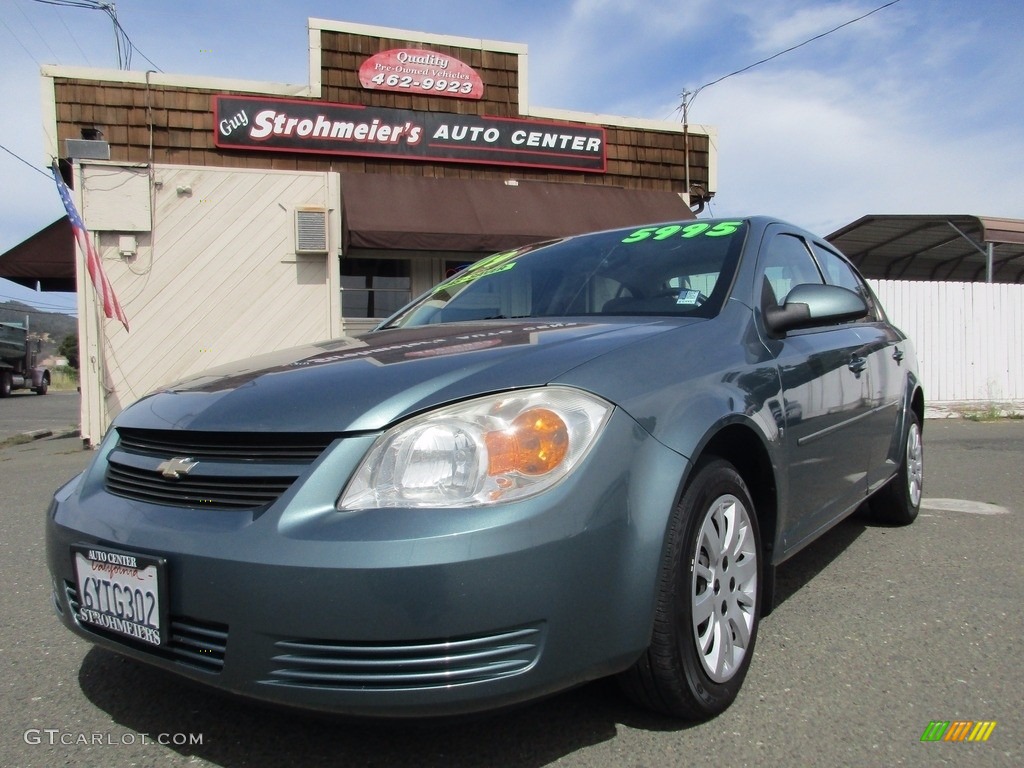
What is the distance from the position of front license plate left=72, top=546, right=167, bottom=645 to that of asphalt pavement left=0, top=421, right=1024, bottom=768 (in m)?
0.17

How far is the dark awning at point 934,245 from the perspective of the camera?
12133 millimetres

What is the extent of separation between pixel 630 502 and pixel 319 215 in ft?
29.2

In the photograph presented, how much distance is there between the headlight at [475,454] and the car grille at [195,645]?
41 cm

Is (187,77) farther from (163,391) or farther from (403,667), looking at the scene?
(403,667)

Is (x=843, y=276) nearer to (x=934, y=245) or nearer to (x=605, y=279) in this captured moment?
(x=605, y=279)

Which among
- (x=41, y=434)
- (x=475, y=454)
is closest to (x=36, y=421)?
(x=41, y=434)

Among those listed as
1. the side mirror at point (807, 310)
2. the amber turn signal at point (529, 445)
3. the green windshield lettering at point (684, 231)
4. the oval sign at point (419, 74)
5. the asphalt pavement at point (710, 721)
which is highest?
the oval sign at point (419, 74)

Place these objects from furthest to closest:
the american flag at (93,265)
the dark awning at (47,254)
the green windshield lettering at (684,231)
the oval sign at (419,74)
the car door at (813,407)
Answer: the oval sign at (419,74)
the dark awning at (47,254)
the american flag at (93,265)
the green windshield lettering at (684,231)
the car door at (813,407)

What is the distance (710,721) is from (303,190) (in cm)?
914

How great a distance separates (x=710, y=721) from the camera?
216cm

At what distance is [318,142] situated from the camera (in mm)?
10930

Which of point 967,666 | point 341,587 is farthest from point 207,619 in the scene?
point 967,666

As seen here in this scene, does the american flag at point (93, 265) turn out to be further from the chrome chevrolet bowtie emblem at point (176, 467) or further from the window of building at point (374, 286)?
the chrome chevrolet bowtie emblem at point (176, 467)

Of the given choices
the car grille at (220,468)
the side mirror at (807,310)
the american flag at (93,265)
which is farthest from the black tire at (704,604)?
the american flag at (93,265)
